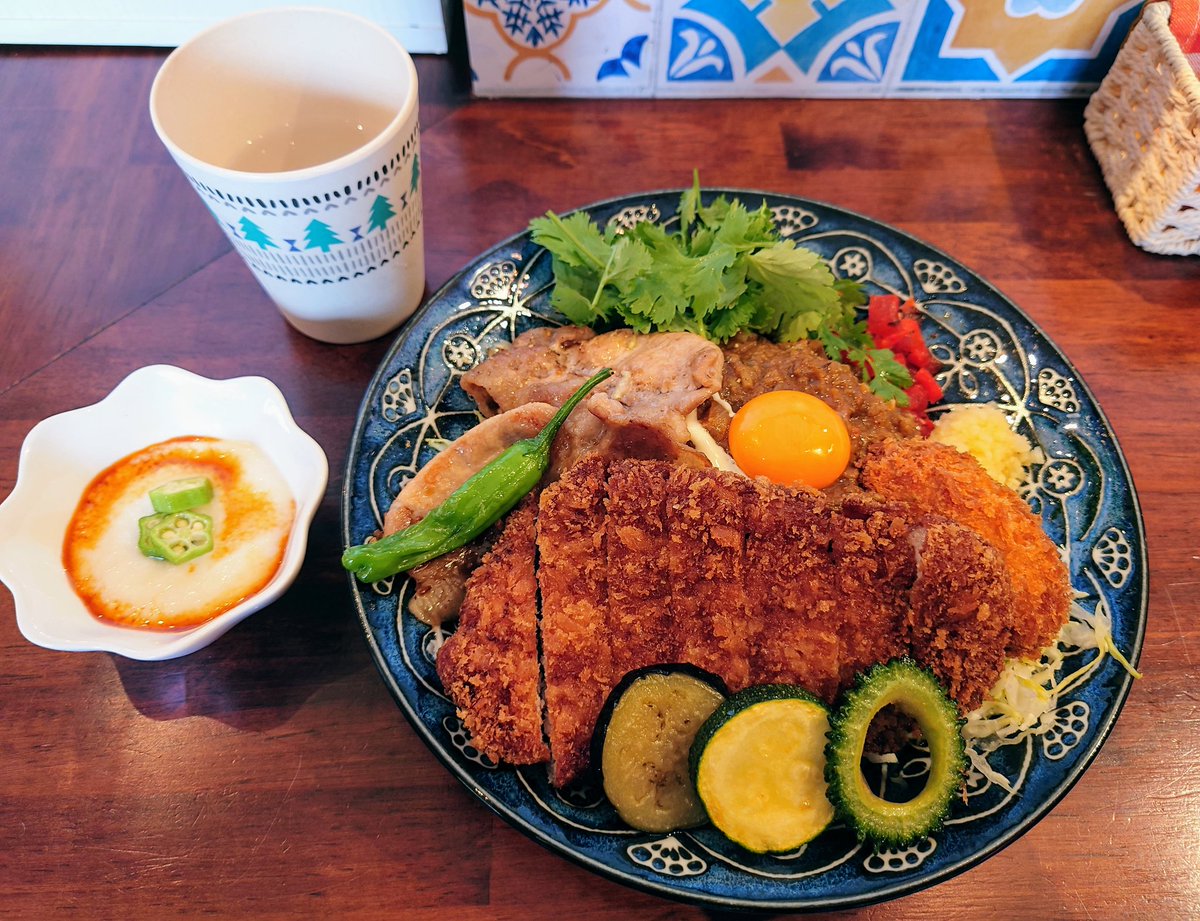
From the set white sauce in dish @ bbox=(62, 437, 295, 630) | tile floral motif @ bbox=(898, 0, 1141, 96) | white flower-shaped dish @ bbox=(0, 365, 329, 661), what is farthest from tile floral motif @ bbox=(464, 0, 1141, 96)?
white sauce in dish @ bbox=(62, 437, 295, 630)

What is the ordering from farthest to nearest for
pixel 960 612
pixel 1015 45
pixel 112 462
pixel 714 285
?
pixel 1015 45 < pixel 714 285 < pixel 112 462 < pixel 960 612

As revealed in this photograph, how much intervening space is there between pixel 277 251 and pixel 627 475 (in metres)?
1.31

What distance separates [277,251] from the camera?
2496mm

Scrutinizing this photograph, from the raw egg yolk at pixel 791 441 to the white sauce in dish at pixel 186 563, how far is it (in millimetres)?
1474

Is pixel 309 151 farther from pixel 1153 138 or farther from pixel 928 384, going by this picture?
pixel 1153 138

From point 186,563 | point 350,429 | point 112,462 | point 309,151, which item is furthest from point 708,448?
point 112,462

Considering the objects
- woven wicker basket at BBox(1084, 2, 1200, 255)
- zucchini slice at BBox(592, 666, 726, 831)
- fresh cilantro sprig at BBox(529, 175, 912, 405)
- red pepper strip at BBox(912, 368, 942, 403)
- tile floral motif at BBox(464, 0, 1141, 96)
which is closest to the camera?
zucchini slice at BBox(592, 666, 726, 831)

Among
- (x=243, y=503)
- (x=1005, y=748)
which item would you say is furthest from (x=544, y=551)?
(x=1005, y=748)

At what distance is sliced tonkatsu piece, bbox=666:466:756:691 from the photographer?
2.19 metres

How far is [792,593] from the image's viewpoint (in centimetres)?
220

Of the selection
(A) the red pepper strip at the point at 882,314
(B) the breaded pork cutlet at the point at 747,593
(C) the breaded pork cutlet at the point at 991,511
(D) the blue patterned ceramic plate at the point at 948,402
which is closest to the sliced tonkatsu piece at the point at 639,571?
(B) the breaded pork cutlet at the point at 747,593

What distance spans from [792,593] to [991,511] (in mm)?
741

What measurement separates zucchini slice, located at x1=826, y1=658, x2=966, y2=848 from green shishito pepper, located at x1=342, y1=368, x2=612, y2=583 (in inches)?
44.6

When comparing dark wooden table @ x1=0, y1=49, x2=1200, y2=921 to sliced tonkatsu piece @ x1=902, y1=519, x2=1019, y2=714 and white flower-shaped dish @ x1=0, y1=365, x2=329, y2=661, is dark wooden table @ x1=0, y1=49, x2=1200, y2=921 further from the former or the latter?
sliced tonkatsu piece @ x1=902, y1=519, x2=1019, y2=714
